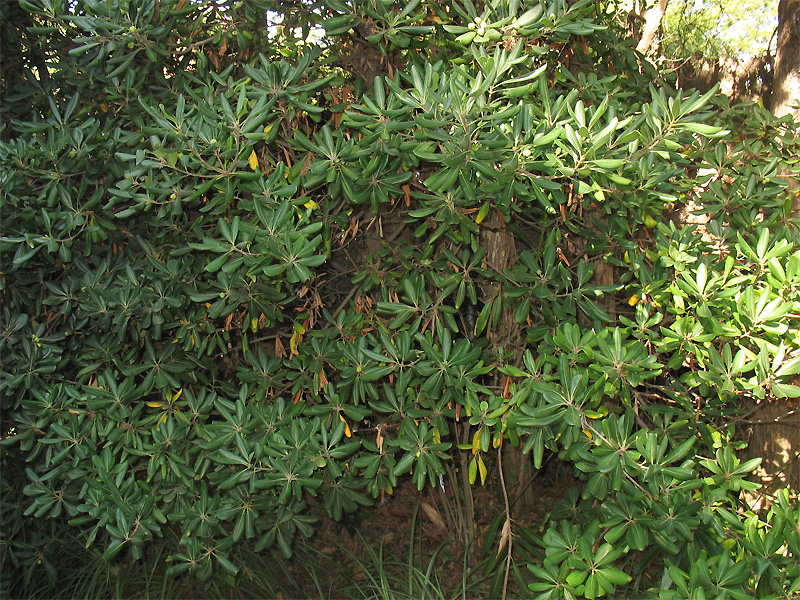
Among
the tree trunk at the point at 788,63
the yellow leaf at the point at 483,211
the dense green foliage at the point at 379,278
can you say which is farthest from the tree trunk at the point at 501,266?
the tree trunk at the point at 788,63

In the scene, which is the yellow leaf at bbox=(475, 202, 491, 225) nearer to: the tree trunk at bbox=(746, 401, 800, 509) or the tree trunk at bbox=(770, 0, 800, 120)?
the tree trunk at bbox=(746, 401, 800, 509)

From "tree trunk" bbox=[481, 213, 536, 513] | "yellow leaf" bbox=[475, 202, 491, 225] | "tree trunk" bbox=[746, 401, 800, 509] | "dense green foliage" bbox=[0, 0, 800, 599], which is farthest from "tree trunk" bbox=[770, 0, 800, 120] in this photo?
"yellow leaf" bbox=[475, 202, 491, 225]

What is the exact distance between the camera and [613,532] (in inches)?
81.3

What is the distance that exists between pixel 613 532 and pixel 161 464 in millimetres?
1700

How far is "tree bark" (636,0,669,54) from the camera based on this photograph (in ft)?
12.4

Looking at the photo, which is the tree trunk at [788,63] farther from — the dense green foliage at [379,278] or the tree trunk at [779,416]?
the dense green foliage at [379,278]

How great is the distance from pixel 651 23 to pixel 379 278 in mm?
2465

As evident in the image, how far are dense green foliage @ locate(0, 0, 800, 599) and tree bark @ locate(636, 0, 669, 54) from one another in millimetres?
1053

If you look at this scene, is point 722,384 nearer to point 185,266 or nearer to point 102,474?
point 185,266

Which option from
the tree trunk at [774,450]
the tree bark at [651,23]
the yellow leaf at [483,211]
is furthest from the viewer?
the tree bark at [651,23]

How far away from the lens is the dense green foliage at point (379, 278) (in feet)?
6.80

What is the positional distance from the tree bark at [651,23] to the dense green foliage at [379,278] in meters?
1.05

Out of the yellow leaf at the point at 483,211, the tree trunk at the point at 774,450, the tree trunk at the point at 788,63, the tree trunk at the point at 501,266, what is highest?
the tree trunk at the point at 788,63

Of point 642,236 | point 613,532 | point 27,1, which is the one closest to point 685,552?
point 613,532
